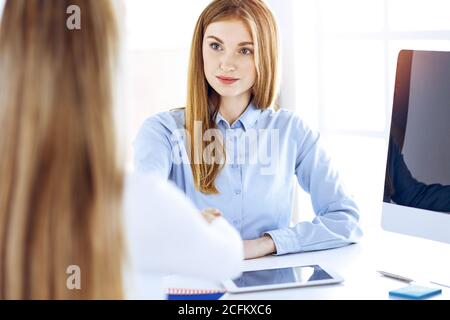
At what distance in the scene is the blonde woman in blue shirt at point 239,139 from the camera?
7.50 feet

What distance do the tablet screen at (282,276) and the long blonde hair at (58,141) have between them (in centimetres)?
59

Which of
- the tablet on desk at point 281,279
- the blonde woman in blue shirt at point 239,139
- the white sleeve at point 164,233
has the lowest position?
the tablet on desk at point 281,279

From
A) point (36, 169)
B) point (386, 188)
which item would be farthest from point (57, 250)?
point (386, 188)

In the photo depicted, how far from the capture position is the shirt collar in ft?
7.79

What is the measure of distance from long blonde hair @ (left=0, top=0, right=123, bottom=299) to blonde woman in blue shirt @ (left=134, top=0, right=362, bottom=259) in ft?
3.34

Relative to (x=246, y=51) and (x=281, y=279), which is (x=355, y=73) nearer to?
(x=246, y=51)

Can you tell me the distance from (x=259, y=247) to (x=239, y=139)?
1.43 feet

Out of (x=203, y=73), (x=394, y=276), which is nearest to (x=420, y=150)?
(x=394, y=276)

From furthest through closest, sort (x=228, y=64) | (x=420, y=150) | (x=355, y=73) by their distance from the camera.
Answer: (x=355, y=73) → (x=228, y=64) → (x=420, y=150)

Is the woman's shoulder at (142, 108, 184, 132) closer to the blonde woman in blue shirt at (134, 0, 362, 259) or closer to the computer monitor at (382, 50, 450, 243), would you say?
the blonde woman in blue shirt at (134, 0, 362, 259)

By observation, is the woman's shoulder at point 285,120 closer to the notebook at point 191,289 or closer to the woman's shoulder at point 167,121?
the woman's shoulder at point 167,121

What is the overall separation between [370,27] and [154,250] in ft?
6.75

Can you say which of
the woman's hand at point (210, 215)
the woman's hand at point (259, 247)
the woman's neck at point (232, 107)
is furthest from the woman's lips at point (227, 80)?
the woman's hand at point (210, 215)

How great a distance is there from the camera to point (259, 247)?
2064 millimetres
